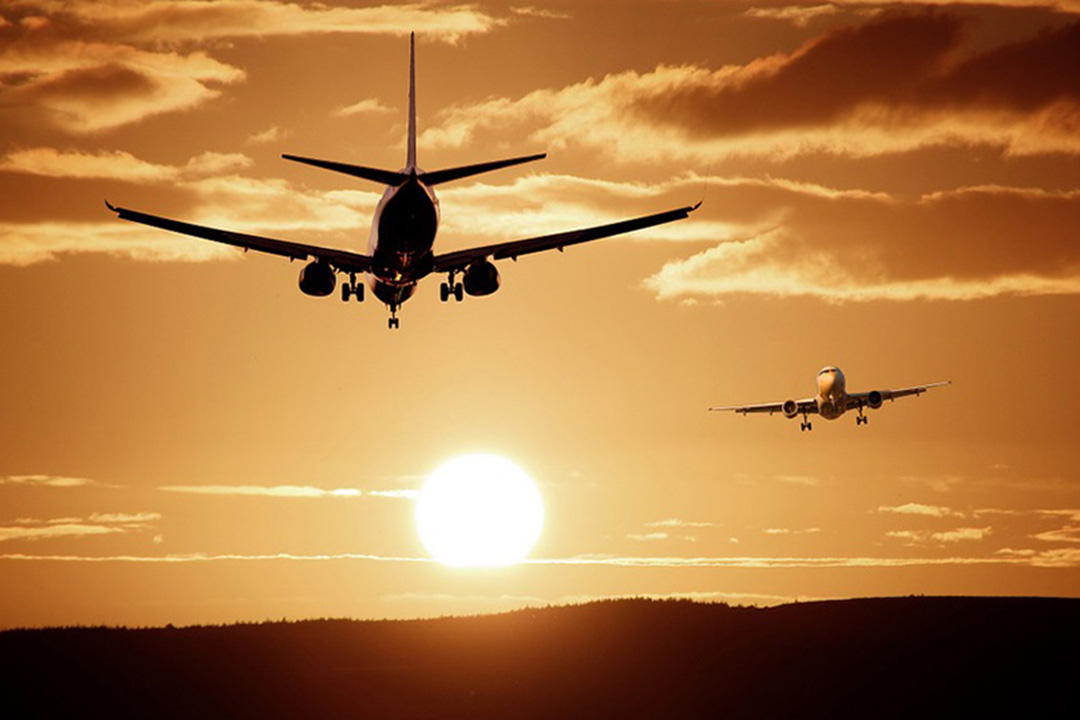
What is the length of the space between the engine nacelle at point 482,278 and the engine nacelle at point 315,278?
280 inches

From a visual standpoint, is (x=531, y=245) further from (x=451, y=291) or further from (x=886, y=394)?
(x=886, y=394)

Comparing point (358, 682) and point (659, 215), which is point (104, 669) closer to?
point (358, 682)

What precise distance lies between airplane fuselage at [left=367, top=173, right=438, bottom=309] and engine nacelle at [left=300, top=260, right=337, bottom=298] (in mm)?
3046

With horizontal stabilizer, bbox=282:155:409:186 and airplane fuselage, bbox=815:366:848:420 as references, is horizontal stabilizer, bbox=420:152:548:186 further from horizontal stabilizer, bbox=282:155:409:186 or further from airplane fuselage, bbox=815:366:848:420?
airplane fuselage, bbox=815:366:848:420

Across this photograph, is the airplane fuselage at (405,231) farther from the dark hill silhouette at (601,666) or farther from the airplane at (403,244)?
the dark hill silhouette at (601,666)

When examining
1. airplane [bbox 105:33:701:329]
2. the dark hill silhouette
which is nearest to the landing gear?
airplane [bbox 105:33:701:329]

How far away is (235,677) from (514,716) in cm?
2603

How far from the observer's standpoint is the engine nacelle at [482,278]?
251ft

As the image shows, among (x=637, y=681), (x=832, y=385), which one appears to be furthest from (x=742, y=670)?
(x=832, y=385)

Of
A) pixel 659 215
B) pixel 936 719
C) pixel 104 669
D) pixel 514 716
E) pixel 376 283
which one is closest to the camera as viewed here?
pixel 659 215

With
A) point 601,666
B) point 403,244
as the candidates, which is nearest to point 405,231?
point 403,244

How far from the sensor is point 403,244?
71750mm

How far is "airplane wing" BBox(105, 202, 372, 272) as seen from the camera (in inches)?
2913

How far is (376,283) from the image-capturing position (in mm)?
81375
